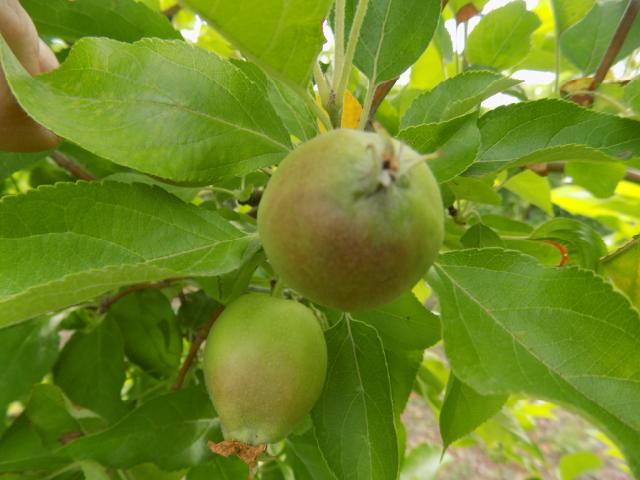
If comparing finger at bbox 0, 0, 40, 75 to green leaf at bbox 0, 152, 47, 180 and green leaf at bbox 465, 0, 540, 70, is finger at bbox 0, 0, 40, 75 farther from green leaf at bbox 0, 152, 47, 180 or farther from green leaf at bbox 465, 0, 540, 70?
green leaf at bbox 465, 0, 540, 70

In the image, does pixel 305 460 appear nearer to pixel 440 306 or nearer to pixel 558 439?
pixel 440 306

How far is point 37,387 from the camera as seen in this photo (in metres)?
1.08

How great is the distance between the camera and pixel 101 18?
3.14 feet

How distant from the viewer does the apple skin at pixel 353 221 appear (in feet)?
1.72

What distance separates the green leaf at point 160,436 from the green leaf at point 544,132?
594 millimetres

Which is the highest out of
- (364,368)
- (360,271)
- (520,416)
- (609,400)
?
(360,271)

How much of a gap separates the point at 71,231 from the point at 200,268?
148 mm

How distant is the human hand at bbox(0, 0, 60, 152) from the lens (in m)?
0.75

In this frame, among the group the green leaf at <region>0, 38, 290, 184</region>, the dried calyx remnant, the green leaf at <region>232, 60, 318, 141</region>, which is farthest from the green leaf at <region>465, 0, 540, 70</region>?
the dried calyx remnant

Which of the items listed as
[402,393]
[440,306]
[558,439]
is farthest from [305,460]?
[558,439]

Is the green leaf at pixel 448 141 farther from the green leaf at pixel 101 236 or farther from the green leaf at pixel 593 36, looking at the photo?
the green leaf at pixel 593 36

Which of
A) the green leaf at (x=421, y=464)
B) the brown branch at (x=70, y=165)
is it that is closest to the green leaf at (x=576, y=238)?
the brown branch at (x=70, y=165)

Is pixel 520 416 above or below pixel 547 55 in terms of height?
below

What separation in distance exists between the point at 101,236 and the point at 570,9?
3.42ft
